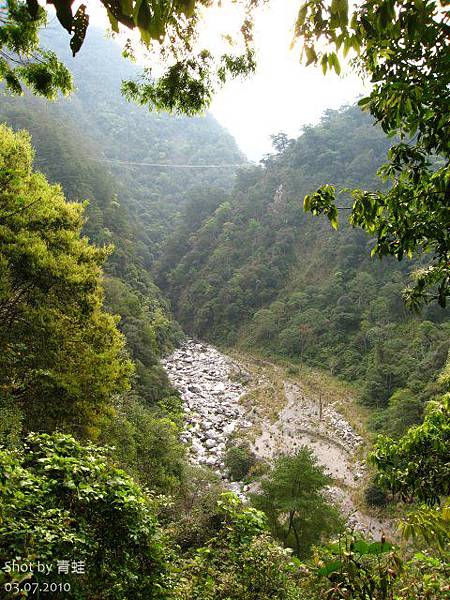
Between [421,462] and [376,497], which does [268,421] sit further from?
[421,462]

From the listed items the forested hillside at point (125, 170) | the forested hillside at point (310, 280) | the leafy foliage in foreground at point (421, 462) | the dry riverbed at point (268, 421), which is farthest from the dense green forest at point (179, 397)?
the dry riverbed at point (268, 421)

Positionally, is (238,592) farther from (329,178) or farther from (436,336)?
(329,178)

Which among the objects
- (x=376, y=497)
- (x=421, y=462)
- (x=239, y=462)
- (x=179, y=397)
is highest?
(x=179, y=397)

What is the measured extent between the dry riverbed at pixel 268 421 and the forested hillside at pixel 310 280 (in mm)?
2119

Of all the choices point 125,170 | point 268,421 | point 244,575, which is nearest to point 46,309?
point 244,575

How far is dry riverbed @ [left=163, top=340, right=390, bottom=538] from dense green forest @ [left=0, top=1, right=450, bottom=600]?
28.7 inches

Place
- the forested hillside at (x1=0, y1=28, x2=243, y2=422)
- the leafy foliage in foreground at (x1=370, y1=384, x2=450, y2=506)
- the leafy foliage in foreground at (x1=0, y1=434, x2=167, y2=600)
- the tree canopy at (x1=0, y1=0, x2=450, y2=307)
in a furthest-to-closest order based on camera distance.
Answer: the forested hillside at (x1=0, y1=28, x2=243, y2=422) → the leafy foliage in foreground at (x1=370, y1=384, x2=450, y2=506) → the leafy foliage in foreground at (x1=0, y1=434, x2=167, y2=600) → the tree canopy at (x1=0, y1=0, x2=450, y2=307)

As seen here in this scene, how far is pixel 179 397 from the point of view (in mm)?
18812

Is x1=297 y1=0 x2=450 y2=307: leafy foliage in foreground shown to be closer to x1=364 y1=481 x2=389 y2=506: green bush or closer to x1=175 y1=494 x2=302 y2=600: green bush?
x1=175 y1=494 x2=302 y2=600: green bush

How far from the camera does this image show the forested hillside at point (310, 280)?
1986 centimetres

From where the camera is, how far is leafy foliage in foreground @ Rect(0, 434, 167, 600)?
7.42 feet

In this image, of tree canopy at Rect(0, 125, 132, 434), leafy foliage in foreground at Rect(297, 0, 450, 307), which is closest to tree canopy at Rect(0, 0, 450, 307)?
leafy foliage in foreground at Rect(297, 0, 450, 307)

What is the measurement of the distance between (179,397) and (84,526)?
54.3 ft

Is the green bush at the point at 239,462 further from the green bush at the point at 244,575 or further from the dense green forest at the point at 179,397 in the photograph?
the green bush at the point at 244,575
